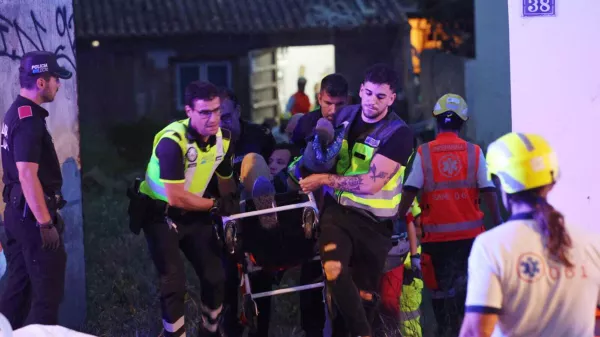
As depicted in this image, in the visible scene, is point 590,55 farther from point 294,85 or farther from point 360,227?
point 294,85

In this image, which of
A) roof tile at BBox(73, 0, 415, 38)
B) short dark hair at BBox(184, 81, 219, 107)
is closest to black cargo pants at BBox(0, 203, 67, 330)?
short dark hair at BBox(184, 81, 219, 107)

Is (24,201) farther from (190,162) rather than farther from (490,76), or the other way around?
(490,76)

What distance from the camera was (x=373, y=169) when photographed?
597 cm

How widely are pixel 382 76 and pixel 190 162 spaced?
125 cm

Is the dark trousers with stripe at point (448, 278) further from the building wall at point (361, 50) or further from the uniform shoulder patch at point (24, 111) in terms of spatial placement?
the building wall at point (361, 50)

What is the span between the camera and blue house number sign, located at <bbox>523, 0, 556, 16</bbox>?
21.1 ft

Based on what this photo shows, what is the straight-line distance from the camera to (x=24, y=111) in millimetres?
5930

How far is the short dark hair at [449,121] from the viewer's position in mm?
6496

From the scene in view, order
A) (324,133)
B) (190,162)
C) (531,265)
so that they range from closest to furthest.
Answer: (531,265)
(324,133)
(190,162)


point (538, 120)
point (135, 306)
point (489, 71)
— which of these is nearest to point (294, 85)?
point (489, 71)

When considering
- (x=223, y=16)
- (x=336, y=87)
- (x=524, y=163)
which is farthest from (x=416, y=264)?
(x=223, y=16)

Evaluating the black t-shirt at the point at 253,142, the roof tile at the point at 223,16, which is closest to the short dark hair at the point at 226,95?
the black t-shirt at the point at 253,142

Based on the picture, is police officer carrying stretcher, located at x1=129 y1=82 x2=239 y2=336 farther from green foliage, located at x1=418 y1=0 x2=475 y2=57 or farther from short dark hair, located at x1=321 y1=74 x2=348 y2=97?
green foliage, located at x1=418 y1=0 x2=475 y2=57

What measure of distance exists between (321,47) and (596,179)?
1086 cm
